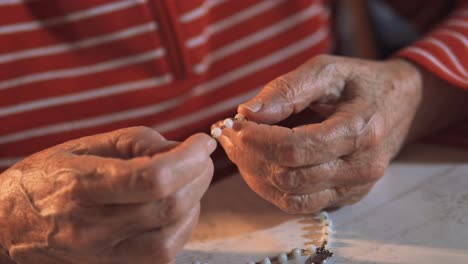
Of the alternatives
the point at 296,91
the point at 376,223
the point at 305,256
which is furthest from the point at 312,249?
the point at 296,91

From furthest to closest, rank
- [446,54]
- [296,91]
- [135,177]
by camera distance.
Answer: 1. [446,54]
2. [296,91]
3. [135,177]

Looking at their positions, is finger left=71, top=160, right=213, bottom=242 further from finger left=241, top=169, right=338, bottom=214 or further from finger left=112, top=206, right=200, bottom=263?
finger left=241, top=169, right=338, bottom=214

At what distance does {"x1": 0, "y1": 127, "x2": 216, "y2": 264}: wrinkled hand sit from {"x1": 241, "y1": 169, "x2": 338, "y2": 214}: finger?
0.62 feet

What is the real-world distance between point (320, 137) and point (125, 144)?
0.27 meters

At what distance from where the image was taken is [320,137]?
0.75 meters

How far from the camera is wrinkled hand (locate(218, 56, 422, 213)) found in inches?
29.3

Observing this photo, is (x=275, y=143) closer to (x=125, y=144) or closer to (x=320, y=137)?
(x=320, y=137)

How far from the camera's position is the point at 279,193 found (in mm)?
807

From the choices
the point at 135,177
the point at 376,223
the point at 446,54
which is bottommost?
the point at 376,223

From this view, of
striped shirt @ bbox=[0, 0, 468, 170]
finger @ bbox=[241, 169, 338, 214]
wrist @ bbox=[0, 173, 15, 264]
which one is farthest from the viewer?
striped shirt @ bbox=[0, 0, 468, 170]

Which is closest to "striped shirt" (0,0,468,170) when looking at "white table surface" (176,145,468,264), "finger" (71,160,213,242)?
"white table surface" (176,145,468,264)

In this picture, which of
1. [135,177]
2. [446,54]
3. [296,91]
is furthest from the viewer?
[446,54]

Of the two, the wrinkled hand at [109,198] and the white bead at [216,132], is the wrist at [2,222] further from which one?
the white bead at [216,132]

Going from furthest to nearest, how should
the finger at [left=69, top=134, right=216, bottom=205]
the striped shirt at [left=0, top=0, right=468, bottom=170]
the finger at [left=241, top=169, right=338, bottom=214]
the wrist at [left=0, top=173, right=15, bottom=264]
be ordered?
the striped shirt at [left=0, top=0, right=468, bottom=170] → the finger at [left=241, top=169, right=338, bottom=214] → the wrist at [left=0, top=173, right=15, bottom=264] → the finger at [left=69, top=134, right=216, bottom=205]
